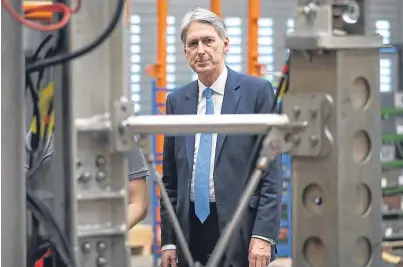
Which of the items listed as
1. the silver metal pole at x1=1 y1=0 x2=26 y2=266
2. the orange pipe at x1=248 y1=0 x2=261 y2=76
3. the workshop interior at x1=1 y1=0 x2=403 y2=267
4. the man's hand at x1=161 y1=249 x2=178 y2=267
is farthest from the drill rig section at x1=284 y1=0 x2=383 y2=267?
the orange pipe at x1=248 y1=0 x2=261 y2=76

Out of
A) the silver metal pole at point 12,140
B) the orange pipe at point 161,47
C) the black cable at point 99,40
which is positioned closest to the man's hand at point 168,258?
the silver metal pole at point 12,140

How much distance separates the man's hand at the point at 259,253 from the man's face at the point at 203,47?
33.2 inches

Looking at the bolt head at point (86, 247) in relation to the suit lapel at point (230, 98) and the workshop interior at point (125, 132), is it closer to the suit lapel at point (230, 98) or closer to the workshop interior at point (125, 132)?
the workshop interior at point (125, 132)

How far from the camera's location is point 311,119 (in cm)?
266

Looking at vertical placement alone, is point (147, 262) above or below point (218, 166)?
below

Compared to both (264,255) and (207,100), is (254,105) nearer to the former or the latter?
(207,100)

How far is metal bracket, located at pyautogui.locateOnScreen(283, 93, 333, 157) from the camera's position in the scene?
264 cm

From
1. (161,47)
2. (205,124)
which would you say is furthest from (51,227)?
(161,47)

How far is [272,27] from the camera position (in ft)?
39.8

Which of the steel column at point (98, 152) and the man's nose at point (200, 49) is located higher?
the man's nose at point (200, 49)

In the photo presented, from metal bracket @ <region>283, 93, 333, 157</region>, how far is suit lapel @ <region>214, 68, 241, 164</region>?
1.68 meters

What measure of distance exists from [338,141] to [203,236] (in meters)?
1.95

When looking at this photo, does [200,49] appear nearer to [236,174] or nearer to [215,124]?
[236,174]

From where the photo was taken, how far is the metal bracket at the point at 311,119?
8.68 feet
